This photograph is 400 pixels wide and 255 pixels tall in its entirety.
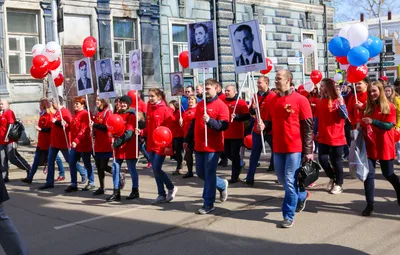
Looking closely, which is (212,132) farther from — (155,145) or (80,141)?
(80,141)

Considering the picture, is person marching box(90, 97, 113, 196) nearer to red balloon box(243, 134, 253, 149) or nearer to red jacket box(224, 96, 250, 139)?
red jacket box(224, 96, 250, 139)

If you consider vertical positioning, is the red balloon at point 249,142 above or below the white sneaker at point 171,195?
above

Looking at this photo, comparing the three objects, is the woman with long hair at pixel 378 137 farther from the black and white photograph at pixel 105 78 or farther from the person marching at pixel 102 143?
the black and white photograph at pixel 105 78

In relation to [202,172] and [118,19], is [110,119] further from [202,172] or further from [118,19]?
[118,19]

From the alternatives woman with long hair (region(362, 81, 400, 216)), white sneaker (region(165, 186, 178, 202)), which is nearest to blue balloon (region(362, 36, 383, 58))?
woman with long hair (region(362, 81, 400, 216))

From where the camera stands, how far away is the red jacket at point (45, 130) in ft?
31.5

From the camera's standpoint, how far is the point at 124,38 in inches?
738

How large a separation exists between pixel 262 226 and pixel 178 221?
43.3 inches

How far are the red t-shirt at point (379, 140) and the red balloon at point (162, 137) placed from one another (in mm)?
2612

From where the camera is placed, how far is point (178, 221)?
642 cm

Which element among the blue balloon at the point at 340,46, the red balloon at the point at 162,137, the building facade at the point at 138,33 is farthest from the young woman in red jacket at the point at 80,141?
the building facade at the point at 138,33

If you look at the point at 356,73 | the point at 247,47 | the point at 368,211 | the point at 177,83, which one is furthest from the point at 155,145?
the point at 177,83

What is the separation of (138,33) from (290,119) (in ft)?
45.5

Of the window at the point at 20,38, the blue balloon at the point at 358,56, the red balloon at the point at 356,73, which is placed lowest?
the red balloon at the point at 356,73
